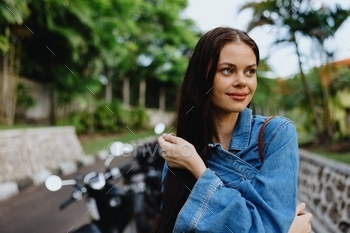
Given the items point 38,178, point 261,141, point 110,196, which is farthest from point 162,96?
point 261,141

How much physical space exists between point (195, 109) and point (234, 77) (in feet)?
0.41

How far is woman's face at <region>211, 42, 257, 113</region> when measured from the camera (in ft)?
2.98

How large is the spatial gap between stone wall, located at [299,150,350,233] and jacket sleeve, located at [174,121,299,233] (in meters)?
2.92

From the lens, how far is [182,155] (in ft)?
2.88

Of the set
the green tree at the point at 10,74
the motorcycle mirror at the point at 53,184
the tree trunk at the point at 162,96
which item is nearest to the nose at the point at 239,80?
the motorcycle mirror at the point at 53,184

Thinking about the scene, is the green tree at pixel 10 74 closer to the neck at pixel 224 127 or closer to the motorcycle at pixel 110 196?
the motorcycle at pixel 110 196

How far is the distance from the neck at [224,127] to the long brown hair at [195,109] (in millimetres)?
21

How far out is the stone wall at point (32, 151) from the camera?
5.73 meters

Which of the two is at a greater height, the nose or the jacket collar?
the nose

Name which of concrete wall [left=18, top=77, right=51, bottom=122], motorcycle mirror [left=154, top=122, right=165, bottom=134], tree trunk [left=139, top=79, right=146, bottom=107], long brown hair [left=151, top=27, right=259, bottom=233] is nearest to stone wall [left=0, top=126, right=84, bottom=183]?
concrete wall [left=18, top=77, right=51, bottom=122]

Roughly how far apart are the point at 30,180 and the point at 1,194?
44.5 inches

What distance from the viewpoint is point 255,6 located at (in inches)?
276

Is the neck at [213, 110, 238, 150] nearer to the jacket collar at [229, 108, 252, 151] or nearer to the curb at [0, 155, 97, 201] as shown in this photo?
the jacket collar at [229, 108, 252, 151]

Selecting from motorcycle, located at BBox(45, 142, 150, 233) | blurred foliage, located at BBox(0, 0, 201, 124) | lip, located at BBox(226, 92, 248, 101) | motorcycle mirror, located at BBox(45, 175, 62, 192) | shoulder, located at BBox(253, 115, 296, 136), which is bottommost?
motorcycle, located at BBox(45, 142, 150, 233)
